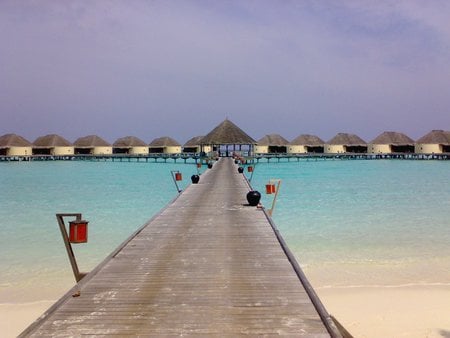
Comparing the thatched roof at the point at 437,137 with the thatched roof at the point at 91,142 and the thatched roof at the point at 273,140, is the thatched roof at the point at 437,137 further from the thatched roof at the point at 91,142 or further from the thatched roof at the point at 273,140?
the thatched roof at the point at 91,142

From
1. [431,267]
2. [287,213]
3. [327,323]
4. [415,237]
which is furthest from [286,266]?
[287,213]

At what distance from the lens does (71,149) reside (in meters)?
79.9

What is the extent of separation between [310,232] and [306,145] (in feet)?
207

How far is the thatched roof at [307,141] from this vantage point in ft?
260

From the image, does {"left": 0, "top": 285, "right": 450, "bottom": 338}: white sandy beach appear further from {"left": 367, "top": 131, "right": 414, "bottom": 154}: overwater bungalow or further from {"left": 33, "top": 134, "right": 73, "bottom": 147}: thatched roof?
{"left": 33, "top": 134, "right": 73, "bottom": 147}: thatched roof

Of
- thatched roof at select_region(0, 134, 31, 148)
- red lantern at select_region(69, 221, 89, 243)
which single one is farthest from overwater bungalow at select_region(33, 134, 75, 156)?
red lantern at select_region(69, 221, 89, 243)

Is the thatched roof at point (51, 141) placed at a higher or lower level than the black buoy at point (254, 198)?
higher

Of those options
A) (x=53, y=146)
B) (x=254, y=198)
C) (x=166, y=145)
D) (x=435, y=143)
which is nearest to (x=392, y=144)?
(x=435, y=143)

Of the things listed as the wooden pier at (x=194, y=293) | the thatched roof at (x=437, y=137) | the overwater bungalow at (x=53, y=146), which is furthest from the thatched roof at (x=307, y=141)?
the wooden pier at (x=194, y=293)

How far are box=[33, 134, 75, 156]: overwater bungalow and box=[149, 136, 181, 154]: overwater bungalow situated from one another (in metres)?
14.5

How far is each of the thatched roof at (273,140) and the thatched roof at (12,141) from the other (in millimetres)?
40545

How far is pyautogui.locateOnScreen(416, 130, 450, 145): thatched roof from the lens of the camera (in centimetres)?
7181

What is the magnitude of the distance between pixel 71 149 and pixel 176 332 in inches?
3167

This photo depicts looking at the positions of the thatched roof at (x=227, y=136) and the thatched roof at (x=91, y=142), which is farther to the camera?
the thatched roof at (x=91, y=142)
